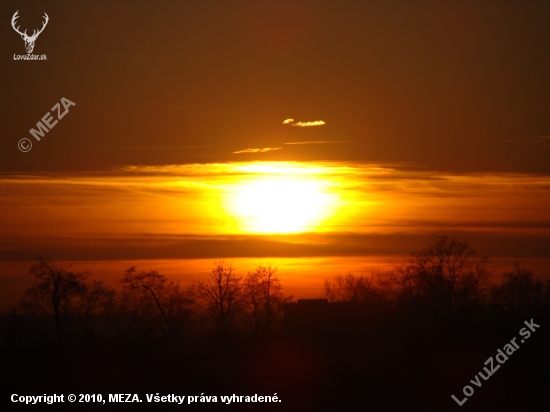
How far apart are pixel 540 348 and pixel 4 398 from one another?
33.1 m

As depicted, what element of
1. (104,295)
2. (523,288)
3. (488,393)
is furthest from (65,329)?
(523,288)

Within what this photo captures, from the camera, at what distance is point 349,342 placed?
56.8m

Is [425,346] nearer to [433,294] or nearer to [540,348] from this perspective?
[540,348]

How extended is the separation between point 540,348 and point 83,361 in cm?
3055

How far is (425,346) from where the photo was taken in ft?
165

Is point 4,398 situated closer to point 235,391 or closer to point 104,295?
point 235,391

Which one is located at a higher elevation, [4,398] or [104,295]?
[104,295]

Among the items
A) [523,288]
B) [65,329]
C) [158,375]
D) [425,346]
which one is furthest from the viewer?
[523,288]

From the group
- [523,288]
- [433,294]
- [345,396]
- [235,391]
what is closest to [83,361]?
[235,391]

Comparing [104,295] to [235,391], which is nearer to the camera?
[235,391]

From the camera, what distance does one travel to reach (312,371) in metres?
40.1

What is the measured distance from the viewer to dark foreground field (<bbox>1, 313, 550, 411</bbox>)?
99.7 feet

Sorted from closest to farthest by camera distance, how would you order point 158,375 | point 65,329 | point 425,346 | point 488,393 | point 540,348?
point 488,393 < point 158,375 < point 540,348 < point 425,346 < point 65,329

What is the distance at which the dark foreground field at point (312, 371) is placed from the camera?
99.7 ft
